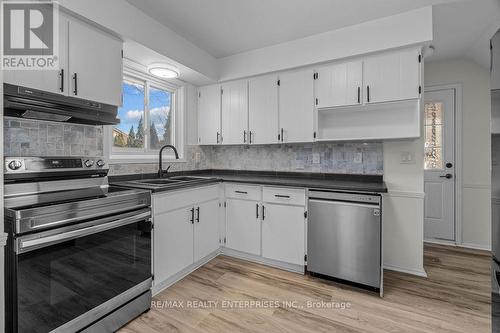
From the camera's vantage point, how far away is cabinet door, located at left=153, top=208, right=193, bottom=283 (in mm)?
2123

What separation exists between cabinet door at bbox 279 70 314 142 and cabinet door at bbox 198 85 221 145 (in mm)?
932

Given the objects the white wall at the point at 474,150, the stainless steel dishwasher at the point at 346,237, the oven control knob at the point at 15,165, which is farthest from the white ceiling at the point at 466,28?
the oven control knob at the point at 15,165

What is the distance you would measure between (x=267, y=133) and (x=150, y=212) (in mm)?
1643

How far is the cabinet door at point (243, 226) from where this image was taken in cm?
275

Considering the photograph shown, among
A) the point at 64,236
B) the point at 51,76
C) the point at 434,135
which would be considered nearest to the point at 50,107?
the point at 51,76

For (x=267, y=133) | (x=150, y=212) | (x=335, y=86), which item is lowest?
(x=150, y=212)

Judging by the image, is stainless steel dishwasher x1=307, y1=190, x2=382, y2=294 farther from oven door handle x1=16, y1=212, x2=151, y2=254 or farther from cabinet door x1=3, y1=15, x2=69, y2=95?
cabinet door x1=3, y1=15, x2=69, y2=95

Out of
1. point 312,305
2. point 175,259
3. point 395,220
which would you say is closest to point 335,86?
point 395,220

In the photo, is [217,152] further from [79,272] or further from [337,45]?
[79,272]

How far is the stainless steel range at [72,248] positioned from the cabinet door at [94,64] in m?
0.53

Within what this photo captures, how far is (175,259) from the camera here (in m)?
2.30

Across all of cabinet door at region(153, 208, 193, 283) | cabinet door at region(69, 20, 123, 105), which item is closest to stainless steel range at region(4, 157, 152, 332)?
cabinet door at region(153, 208, 193, 283)

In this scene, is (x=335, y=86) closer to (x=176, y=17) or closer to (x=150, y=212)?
(x=176, y=17)

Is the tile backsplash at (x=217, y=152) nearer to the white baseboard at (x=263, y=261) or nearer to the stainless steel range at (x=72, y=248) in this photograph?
the stainless steel range at (x=72, y=248)
